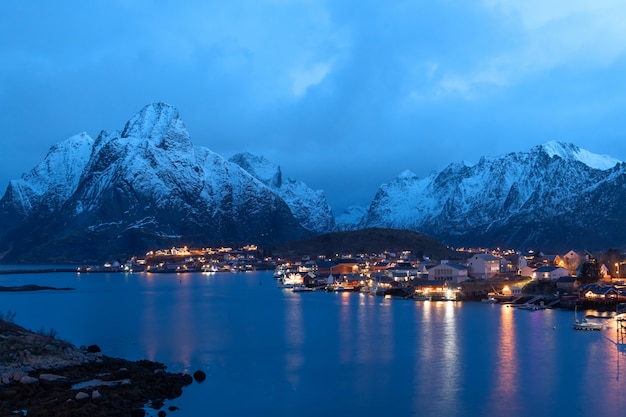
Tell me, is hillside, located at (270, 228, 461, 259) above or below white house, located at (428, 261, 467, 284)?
above

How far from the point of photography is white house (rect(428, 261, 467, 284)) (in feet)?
239

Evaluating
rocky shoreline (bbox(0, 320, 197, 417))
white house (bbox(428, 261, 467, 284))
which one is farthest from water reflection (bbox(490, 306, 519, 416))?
white house (bbox(428, 261, 467, 284))

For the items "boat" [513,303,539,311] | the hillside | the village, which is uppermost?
the hillside

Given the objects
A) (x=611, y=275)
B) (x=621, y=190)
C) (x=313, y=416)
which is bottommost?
(x=313, y=416)

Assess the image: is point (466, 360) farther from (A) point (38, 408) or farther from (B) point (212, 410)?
(A) point (38, 408)

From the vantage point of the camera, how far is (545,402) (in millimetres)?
25000

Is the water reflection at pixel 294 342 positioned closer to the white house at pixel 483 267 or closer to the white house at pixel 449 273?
the white house at pixel 449 273

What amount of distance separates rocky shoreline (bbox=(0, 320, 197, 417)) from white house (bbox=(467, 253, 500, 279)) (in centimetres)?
5215

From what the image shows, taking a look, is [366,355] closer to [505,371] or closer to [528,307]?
[505,371]

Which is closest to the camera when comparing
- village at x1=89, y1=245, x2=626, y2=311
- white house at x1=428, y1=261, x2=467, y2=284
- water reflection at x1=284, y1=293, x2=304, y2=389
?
water reflection at x1=284, y1=293, x2=304, y2=389

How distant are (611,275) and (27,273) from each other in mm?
119981

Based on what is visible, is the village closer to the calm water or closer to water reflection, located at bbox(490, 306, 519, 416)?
the calm water

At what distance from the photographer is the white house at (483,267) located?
249 feet

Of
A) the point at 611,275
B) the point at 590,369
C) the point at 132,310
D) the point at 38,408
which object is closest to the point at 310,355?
the point at 590,369
